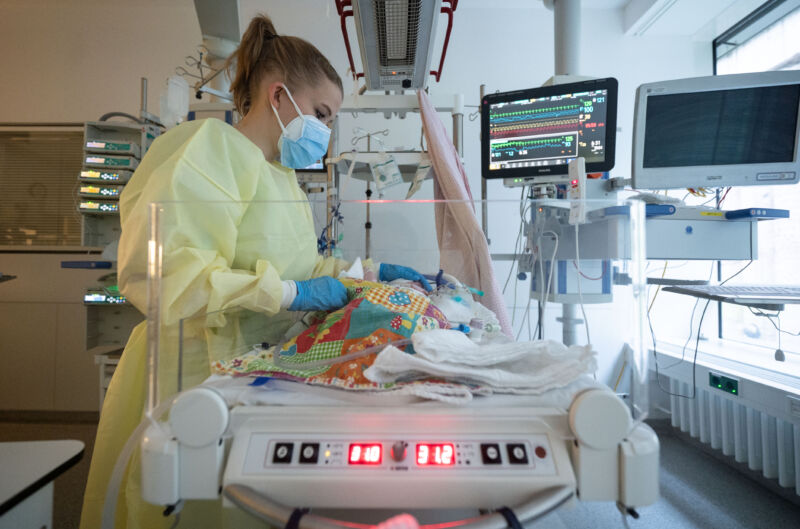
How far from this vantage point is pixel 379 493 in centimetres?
52

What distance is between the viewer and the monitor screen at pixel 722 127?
5.90 feet

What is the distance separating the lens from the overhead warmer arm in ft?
3.84

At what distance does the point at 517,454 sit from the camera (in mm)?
543

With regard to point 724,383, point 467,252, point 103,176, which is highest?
point 103,176

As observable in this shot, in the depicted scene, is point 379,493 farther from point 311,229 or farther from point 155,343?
point 311,229

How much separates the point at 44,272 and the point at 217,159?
2987mm

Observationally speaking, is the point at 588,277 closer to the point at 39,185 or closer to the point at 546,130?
the point at 546,130

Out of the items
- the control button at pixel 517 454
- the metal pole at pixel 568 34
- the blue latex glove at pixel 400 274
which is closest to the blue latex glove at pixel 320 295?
the blue latex glove at pixel 400 274

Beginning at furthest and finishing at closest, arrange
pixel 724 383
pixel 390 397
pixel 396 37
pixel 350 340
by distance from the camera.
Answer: pixel 724 383 < pixel 396 37 < pixel 350 340 < pixel 390 397

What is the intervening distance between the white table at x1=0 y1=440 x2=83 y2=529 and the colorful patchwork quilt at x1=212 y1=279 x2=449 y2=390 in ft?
1.68

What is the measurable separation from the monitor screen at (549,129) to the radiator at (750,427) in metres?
1.20

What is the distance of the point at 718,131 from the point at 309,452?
219 cm

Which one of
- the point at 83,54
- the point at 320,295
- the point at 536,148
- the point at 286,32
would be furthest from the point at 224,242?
the point at 83,54

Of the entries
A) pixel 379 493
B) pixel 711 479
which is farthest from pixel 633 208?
pixel 711 479
